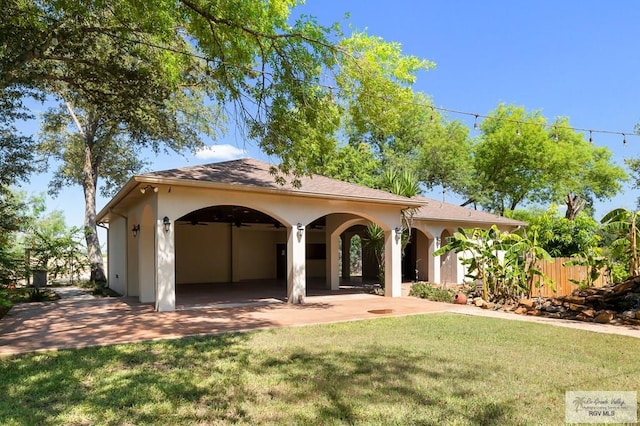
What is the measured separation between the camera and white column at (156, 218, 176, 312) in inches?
433

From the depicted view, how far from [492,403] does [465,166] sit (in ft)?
100.0

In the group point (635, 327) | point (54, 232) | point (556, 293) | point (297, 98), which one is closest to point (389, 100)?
point (297, 98)

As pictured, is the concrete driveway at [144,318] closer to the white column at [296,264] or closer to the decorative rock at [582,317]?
the white column at [296,264]

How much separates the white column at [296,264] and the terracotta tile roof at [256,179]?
137cm

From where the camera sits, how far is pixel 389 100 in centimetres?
928

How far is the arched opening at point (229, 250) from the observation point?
20453 millimetres

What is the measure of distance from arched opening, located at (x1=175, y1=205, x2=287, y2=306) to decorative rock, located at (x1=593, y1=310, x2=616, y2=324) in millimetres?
12277

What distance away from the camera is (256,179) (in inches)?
512

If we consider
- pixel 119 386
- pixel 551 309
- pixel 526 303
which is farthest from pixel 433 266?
pixel 119 386

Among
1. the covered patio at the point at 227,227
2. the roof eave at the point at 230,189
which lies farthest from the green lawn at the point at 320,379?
the covered patio at the point at 227,227

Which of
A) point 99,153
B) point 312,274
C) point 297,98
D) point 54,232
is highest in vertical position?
point 99,153

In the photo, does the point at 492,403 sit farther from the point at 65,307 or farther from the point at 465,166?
the point at 465,166

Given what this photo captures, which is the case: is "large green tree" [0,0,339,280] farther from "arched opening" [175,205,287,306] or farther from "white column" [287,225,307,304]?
"arched opening" [175,205,287,306]

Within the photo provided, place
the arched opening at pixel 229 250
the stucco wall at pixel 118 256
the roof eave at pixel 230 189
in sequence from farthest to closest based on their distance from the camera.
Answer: the arched opening at pixel 229 250 → the stucco wall at pixel 118 256 → the roof eave at pixel 230 189
